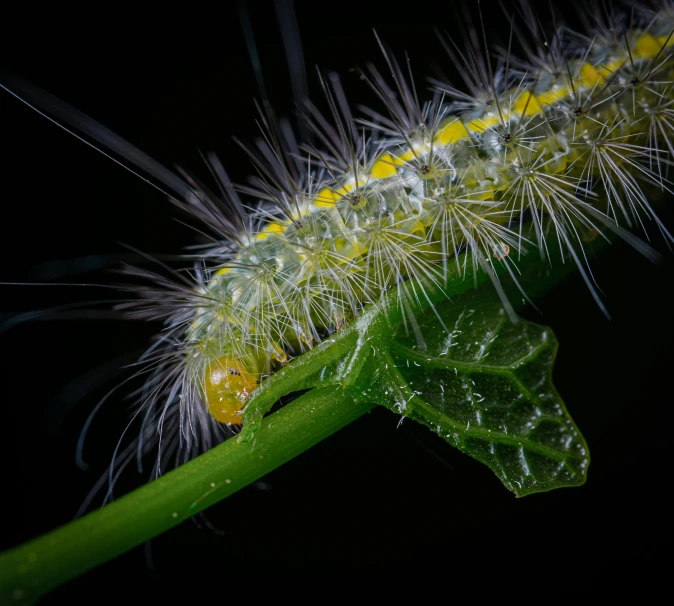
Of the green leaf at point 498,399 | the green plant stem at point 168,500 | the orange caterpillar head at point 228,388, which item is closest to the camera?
the green plant stem at point 168,500

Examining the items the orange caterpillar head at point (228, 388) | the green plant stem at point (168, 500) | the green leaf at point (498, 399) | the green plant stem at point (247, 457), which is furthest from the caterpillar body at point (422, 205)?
the green plant stem at point (168, 500)

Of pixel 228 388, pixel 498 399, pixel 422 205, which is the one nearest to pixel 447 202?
pixel 422 205

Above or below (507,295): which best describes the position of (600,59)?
above

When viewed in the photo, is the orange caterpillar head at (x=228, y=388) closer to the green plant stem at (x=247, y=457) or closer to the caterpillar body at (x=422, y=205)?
the caterpillar body at (x=422, y=205)

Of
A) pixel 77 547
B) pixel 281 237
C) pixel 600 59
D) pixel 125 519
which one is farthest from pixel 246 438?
pixel 600 59

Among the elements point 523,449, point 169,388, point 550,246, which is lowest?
point 523,449

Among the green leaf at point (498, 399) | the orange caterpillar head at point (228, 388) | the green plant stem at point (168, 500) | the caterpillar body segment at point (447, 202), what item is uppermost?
the caterpillar body segment at point (447, 202)

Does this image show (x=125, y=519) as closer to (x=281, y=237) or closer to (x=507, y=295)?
(x=281, y=237)

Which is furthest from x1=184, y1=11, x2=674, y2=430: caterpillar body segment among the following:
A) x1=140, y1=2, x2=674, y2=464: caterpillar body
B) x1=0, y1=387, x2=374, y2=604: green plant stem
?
x1=0, y1=387, x2=374, y2=604: green plant stem
